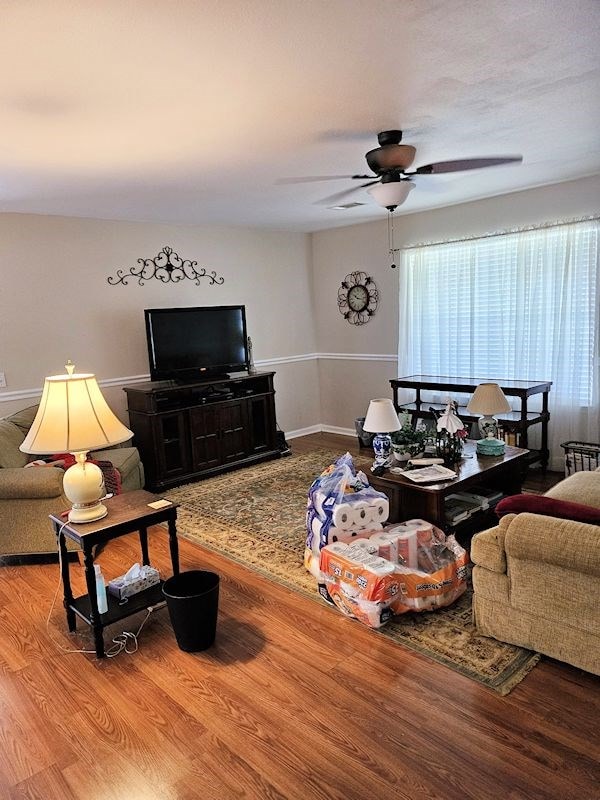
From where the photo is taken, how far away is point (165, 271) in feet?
18.0

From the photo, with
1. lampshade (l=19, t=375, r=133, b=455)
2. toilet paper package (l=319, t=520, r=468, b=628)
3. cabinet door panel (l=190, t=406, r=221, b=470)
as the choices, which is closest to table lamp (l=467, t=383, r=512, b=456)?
toilet paper package (l=319, t=520, r=468, b=628)

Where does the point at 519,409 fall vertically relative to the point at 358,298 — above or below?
below

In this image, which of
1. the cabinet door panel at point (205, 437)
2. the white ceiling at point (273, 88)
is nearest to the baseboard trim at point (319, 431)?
the cabinet door panel at point (205, 437)

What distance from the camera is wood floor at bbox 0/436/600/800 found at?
5.88ft

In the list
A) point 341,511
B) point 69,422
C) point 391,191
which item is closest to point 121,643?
point 69,422

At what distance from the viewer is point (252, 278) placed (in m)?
6.25

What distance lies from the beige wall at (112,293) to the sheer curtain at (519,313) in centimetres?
157

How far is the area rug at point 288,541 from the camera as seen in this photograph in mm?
2357

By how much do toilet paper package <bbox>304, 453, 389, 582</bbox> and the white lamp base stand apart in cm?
118

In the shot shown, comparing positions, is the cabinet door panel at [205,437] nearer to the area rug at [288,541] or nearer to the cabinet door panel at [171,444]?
the cabinet door panel at [171,444]

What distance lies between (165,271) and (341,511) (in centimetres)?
352

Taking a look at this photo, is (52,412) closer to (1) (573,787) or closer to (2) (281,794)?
(2) (281,794)

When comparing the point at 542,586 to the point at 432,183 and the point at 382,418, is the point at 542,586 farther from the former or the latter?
the point at 432,183

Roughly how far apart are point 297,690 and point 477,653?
2.67ft
